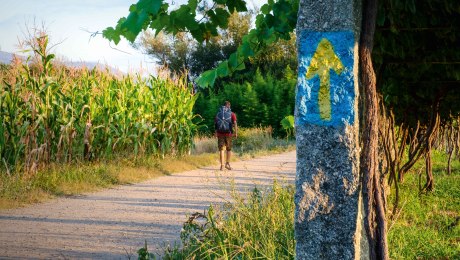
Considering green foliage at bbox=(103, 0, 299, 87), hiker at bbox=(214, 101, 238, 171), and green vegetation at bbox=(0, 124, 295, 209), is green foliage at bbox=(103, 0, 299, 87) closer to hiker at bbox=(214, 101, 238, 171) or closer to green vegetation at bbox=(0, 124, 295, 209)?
green vegetation at bbox=(0, 124, 295, 209)

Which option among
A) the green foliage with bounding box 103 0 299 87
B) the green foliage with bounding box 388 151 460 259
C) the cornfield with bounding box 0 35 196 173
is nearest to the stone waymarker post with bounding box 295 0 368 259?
the green foliage with bounding box 103 0 299 87

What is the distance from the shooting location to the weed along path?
6.36 m

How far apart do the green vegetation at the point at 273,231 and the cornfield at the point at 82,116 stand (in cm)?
502

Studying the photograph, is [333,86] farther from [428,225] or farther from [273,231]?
[428,225]

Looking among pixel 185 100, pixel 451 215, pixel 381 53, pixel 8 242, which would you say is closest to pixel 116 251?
pixel 8 242

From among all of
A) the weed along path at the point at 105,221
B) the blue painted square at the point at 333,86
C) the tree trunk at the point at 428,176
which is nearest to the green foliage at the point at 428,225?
the tree trunk at the point at 428,176

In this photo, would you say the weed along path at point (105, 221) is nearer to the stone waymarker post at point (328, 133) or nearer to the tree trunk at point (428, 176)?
the stone waymarker post at point (328, 133)

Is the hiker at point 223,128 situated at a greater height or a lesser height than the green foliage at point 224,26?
lesser

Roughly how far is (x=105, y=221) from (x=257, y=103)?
2490cm

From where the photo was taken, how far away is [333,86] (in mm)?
3010

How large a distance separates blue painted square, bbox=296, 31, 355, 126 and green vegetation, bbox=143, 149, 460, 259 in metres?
1.46

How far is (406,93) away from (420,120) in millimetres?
2035

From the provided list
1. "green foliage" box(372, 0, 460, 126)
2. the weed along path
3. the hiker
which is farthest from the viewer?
the hiker

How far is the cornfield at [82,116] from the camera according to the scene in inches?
437
